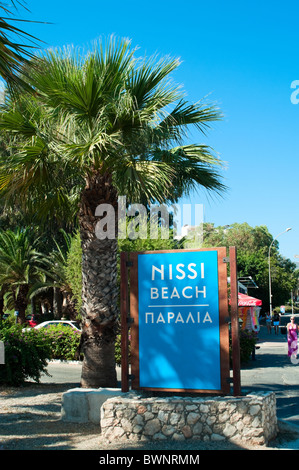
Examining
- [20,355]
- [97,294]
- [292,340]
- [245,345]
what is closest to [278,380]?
[245,345]

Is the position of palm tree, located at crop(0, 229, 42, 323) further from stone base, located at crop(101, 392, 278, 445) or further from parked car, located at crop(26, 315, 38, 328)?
stone base, located at crop(101, 392, 278, 445)

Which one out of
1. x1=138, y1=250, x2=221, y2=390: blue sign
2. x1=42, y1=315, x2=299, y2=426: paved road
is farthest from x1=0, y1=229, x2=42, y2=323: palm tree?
x1=138, y1=250, x2=221, y2=390: blue sign

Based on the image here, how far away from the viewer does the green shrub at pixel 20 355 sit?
33.6ft

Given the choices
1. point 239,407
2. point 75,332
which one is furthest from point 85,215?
point 75,332

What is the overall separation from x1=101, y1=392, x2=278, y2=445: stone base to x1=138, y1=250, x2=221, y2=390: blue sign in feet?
1.48

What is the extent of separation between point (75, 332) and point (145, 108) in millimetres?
9121

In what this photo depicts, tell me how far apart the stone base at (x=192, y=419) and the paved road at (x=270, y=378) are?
1.41 metres

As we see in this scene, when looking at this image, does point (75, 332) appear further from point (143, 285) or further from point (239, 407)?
point (239, 407)

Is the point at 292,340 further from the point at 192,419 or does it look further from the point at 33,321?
the point at 33,321

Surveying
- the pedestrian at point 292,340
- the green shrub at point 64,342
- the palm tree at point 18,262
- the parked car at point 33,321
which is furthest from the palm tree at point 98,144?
the parked car at point 33,321

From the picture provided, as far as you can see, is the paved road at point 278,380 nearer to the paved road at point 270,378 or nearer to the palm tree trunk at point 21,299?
the paved road at point 270,378

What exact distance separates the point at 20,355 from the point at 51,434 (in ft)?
13.0

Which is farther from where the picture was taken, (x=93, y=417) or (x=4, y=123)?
(x=4, y=123)

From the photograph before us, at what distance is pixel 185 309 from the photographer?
22.6 feet
